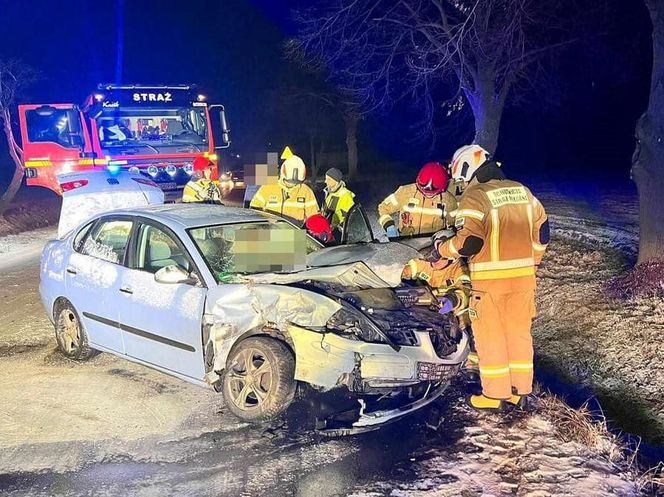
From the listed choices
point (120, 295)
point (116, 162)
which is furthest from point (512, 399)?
point (116, 162)

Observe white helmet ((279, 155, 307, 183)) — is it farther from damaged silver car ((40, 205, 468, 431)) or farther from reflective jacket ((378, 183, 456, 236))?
damaged silver car ((40, 205, 468, 431))

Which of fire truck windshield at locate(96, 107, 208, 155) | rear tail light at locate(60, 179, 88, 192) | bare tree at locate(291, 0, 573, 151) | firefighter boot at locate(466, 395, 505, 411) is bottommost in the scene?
firefighter boot at locate(466, 395, 505, 411)

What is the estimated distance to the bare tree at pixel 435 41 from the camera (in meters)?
13.0

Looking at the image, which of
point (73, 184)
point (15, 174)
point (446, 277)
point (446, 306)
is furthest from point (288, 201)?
point (15, 174)

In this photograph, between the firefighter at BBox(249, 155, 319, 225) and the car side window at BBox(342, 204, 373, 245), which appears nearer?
the car side window at BBox(342, 204, 373, 245)

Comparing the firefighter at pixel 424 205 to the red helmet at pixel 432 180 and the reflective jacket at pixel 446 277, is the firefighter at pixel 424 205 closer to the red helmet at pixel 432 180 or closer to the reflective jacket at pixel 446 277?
the red helmet at pixel 432 180

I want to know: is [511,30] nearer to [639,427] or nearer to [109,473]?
[639,427]

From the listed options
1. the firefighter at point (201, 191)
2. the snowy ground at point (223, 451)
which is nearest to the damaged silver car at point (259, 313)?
the snowy ground at point (223, 451)

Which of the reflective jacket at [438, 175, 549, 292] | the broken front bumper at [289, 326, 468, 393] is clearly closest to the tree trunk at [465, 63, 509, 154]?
the reflective jacket at [438, 175, 549, 292]

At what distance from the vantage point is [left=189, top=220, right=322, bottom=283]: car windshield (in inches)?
193

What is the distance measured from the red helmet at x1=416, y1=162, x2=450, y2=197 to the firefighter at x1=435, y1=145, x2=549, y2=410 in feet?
5.88

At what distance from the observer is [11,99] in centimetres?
1991

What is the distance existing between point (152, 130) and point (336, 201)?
766cm

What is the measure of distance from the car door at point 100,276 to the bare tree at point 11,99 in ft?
42.9
